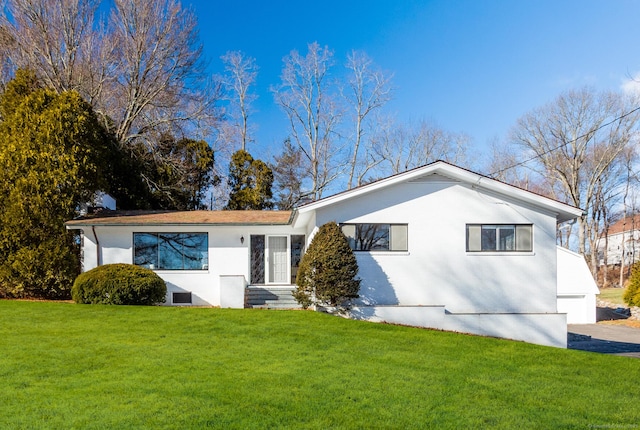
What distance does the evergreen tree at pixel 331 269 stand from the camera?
43.8ft

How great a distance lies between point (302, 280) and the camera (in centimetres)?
1403

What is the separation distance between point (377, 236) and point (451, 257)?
2342 mm

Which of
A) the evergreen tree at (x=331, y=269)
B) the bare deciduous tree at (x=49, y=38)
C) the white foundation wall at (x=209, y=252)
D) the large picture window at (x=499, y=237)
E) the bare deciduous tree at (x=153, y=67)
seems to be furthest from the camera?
the bare deciduous tree at (x=153, y=67)

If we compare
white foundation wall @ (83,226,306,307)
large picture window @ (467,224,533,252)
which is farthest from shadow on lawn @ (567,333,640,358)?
white foundation wall @ (83,226,306,307)

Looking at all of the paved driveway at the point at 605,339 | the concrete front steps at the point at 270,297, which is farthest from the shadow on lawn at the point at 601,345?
the concrete front steps at the point at 270,297

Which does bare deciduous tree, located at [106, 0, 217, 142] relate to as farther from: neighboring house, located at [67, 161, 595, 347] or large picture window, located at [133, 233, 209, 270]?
neighboring house, located at [67, 161, 595, 347]

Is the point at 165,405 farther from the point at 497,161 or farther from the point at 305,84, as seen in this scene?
the point at 497,161

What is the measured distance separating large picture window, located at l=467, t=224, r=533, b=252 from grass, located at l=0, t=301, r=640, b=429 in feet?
14.9

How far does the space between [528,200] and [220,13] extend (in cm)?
1970

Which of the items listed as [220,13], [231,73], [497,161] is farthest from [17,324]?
[497,161]

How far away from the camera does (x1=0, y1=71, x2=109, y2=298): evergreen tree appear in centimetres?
1545

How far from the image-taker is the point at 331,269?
43.8ft

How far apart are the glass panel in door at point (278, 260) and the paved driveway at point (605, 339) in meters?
9.51

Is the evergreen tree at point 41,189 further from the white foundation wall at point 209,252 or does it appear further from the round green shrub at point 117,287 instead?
the round green shrub at point 117,287
